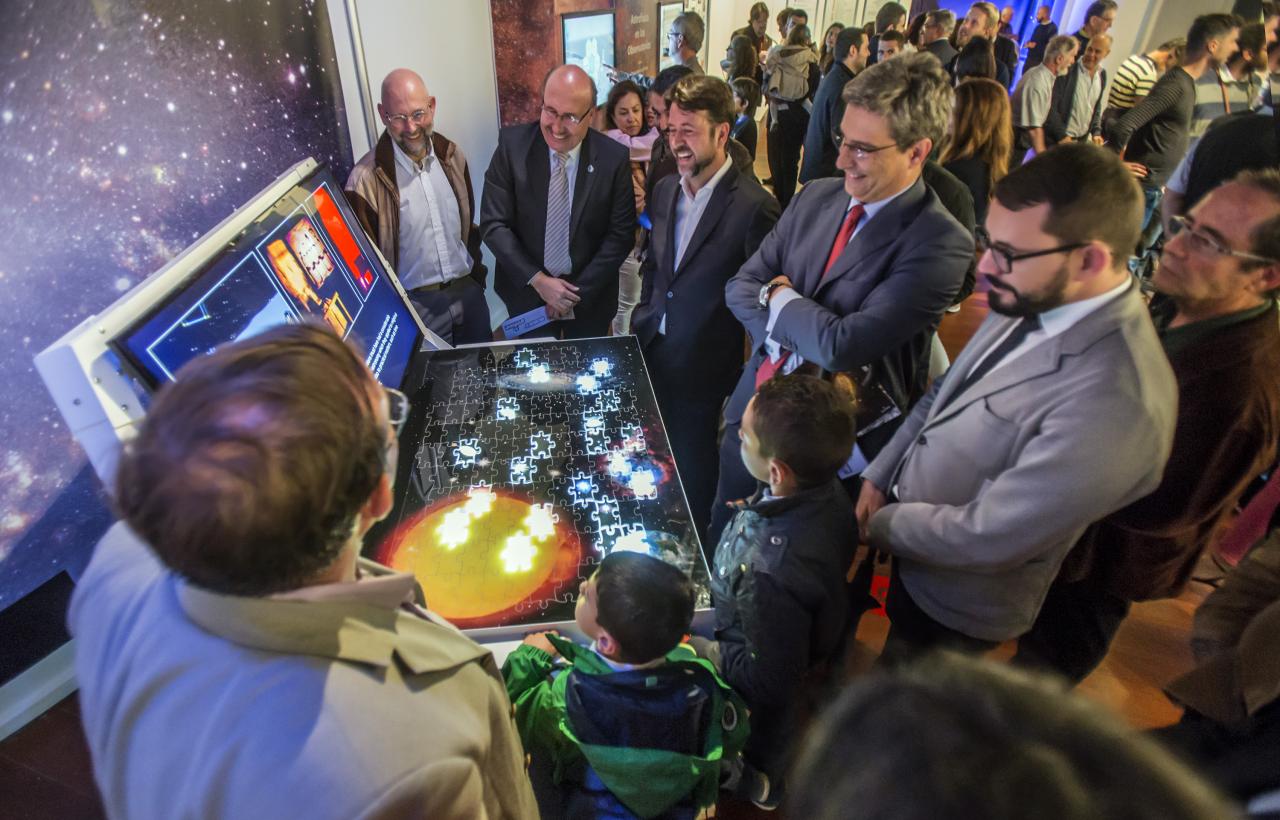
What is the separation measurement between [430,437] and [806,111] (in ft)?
18.0

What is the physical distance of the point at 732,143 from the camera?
10.8ft

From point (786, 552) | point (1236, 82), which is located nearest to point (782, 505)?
point (786, 552)

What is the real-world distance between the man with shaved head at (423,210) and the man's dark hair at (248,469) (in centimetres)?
219

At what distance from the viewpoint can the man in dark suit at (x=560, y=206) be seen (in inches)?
115

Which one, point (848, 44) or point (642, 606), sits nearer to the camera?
point (642, 606)

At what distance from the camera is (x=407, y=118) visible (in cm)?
265

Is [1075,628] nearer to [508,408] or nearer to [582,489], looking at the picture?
[582,489]

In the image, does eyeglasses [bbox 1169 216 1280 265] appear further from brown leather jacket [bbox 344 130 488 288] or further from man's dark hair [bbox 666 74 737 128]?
brown leather jacket [bbox 344 130 488 288]

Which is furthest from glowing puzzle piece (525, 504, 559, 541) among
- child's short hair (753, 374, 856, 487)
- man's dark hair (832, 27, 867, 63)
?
man's dark hair (832, 27, 867, 63)

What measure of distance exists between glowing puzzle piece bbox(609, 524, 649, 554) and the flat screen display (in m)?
Answer: 0.83

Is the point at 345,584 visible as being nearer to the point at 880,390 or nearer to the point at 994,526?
the point at 994,526

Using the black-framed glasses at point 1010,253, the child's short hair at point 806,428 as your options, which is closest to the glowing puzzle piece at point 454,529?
the child's short hair at point 806,428

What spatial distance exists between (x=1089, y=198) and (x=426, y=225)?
2.48 metres

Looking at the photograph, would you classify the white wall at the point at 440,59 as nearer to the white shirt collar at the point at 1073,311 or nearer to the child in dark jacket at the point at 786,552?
the child in dark jacket at the point at 786,552
